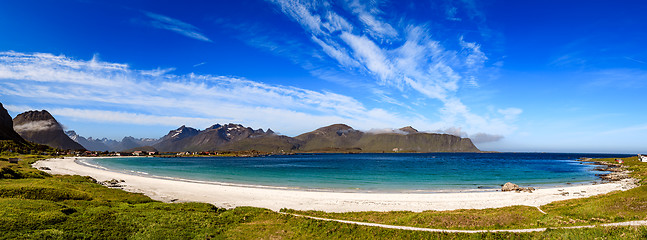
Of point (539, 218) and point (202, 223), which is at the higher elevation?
point (202, 223)

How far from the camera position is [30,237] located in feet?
44.0

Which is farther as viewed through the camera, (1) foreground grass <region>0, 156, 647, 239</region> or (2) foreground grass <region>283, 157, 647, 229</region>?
(2) foreground grass <region>283, 157, 647, 229</region>

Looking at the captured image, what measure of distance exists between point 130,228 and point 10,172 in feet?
106

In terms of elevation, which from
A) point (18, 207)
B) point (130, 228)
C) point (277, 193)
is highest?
point (18, 207)

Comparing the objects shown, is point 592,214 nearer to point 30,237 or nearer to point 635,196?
point 635,196

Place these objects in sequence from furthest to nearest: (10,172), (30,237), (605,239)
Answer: (10,172)
(605,239)
(30,237)

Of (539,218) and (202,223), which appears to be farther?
(539,218)

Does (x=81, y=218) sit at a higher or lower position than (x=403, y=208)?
higher

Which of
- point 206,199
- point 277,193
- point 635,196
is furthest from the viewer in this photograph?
point 277,193

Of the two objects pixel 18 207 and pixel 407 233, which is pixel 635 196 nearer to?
pixel 407 233

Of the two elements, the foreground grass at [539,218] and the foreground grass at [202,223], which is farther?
the foreground grass at [539,218]

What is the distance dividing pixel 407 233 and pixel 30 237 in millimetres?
19213

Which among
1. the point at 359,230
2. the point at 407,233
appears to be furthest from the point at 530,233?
the point at 359,230

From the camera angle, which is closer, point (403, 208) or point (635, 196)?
point (635, 196)
